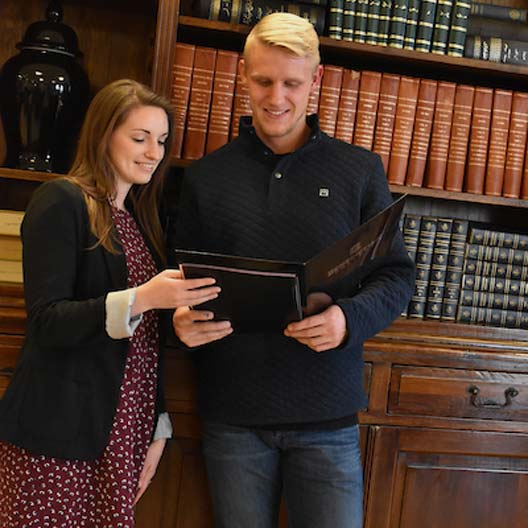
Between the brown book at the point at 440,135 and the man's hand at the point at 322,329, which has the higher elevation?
the brown book at the point at 440,135

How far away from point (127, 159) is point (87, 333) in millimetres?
346

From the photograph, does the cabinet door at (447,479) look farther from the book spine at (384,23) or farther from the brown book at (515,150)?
the book spine at (384,23)

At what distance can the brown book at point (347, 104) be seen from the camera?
1.86 meters

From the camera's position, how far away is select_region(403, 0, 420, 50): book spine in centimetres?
186

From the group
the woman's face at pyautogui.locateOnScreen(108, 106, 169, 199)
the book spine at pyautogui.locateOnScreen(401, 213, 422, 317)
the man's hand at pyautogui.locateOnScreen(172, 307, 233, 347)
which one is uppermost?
the woman's face at pyautogui.locateOnScreen(108, 106, 169, 199)

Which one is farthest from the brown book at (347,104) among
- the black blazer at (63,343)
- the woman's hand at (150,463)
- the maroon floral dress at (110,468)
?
the woman's hand at (150,463)

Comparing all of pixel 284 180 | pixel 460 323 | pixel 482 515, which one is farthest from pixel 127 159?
pixel 482 515

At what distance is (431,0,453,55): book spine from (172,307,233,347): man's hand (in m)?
0.92

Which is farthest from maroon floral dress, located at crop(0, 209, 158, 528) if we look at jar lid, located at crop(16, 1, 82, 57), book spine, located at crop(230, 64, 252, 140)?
jar lid, located at crop(16, 1, 82, 57)

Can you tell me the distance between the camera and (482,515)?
1818mm

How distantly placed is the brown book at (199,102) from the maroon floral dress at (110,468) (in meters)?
0.36

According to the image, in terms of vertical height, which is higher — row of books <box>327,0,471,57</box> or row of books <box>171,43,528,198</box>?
row of books <box>327,0,471,57</box>

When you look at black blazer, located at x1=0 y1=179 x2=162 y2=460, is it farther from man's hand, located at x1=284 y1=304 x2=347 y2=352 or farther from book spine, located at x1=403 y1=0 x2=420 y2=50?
book spine, located at x1=403 y1=0 x2=420 y2=50

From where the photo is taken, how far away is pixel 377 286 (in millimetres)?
1494
